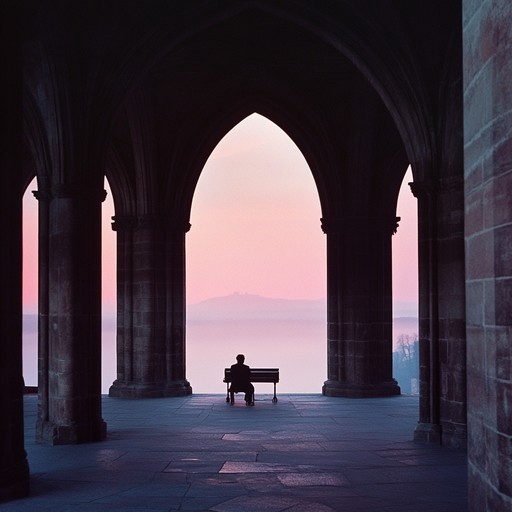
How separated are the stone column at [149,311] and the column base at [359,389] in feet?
10.5

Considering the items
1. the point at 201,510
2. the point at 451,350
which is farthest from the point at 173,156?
the point at 201,510

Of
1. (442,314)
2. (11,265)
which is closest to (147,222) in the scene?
(442,314)

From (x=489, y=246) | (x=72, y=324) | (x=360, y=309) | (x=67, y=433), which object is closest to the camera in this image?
(x=489, y=246)

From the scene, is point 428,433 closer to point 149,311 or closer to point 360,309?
point 360,309

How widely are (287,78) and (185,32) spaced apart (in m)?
5.27

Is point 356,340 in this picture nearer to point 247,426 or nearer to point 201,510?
point 247,426

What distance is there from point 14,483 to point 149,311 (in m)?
10.6

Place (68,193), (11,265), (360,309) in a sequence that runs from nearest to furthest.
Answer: (11,265)
(68,193)
(360,309)

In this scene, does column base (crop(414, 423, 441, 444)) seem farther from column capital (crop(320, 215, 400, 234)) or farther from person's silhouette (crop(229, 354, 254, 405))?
column capital (crop(320, 215, 400, 234))

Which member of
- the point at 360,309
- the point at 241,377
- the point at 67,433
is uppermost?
the point at 360,309

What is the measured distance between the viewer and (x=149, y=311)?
18.0 metres

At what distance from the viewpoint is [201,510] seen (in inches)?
271

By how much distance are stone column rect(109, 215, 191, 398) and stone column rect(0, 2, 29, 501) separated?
33.2 ft

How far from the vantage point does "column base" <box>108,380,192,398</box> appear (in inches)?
698
